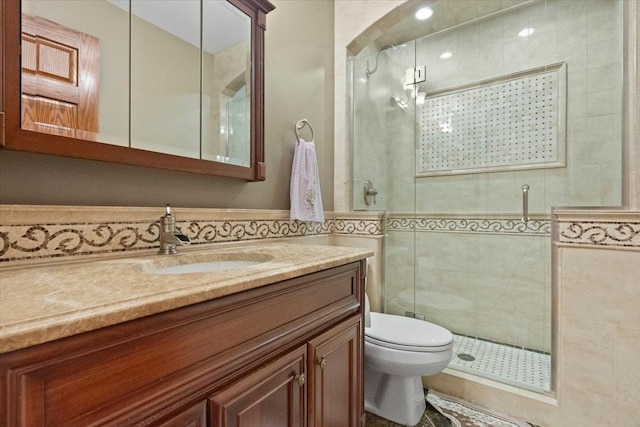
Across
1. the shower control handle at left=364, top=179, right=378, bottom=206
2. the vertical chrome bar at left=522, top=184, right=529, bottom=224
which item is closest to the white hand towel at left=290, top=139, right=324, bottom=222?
the shower control handle at left=364, top=179, right=378, bottom=206

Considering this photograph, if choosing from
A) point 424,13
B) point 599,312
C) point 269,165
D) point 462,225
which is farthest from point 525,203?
point 269,165

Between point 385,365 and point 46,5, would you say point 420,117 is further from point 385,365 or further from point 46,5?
point 46,5

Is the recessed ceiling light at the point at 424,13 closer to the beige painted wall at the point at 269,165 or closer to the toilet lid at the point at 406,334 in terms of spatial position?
the beige painted wall at the point at 269,165

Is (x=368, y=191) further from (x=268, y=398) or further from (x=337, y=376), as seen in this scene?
(x=268, y=398)

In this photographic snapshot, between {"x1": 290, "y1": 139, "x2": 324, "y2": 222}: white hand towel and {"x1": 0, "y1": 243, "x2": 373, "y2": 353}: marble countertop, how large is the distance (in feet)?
2.26

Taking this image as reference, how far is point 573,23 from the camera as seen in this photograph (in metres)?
1.69

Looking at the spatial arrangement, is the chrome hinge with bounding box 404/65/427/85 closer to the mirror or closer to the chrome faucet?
the mirror

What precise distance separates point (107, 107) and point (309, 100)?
1.14m

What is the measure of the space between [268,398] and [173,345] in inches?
12.8

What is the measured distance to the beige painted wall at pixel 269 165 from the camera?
86 cm

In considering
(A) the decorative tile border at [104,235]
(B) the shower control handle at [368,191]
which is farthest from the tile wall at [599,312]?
(A) the decorative tile border at [104,235]

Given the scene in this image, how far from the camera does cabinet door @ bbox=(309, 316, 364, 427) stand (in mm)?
934

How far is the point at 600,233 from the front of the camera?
52.1 inches

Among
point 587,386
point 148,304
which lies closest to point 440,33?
point 587,386
